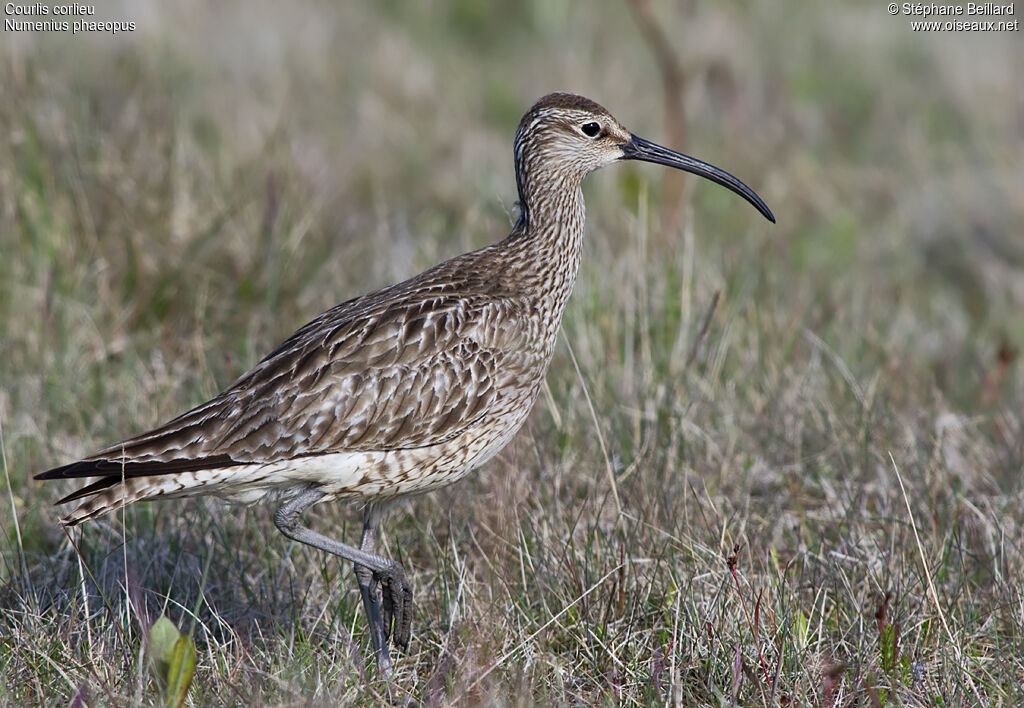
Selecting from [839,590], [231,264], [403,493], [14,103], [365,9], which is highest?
[365,9]

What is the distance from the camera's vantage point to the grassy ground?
169 inches

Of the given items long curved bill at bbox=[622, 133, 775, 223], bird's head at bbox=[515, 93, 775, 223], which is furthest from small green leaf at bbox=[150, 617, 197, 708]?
long curved bill at bbox=[622, 133, 775, 223]

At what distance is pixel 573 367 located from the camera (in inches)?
241

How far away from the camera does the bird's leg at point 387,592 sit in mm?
4414

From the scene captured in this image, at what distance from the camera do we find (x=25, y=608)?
169 inches

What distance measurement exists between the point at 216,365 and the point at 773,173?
513cm

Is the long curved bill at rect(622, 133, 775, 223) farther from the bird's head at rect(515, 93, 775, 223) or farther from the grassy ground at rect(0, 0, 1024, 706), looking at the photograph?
the grassy ground at rect(0, 0, 1024, 706)

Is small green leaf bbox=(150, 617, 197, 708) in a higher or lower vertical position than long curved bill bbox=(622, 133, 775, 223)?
lower

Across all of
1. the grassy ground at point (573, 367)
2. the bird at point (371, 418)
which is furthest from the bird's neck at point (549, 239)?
the grassy ground at point (573, 367)

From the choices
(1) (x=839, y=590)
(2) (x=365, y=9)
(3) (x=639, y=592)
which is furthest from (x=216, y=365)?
(2) (x=365, y=9)

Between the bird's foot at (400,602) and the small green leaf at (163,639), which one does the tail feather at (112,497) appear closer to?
the small green leaf at (163,639)

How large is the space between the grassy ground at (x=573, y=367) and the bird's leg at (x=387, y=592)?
0.48ft

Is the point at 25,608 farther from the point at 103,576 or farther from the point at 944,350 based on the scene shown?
the point at 944,350

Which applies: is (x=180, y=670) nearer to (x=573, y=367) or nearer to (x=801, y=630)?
(x=801, y=630)
